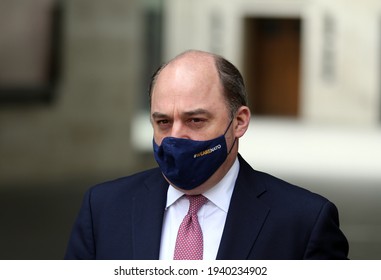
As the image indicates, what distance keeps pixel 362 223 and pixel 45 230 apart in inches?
136

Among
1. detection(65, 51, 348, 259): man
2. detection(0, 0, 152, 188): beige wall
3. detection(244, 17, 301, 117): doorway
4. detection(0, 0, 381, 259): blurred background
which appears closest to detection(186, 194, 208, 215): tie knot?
detection(65, 51, 348, 259): man

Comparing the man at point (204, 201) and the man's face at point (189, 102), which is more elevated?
the man's face at point (189, 102)

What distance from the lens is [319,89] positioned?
99.2ft

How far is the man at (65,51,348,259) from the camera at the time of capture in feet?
5.83

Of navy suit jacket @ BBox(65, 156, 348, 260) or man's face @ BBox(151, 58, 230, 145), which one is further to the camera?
navy suit jacket @ BBox(65, 156, 348, 260)

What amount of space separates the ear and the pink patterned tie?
0.20 m

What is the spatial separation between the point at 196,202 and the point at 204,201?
0.06 feet

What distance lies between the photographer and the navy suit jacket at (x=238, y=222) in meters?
1.84

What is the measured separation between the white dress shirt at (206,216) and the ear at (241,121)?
0.36ft

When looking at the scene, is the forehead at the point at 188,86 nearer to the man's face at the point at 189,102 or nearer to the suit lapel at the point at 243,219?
the man's face at the point at 189,102

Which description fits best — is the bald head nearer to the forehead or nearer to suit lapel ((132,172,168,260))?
the forehead

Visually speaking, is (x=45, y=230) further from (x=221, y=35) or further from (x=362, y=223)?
(x=221, y=35)

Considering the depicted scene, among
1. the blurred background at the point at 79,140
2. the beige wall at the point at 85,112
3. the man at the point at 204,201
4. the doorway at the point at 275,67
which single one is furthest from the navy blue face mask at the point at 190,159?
the doorway at the point at 275,67
